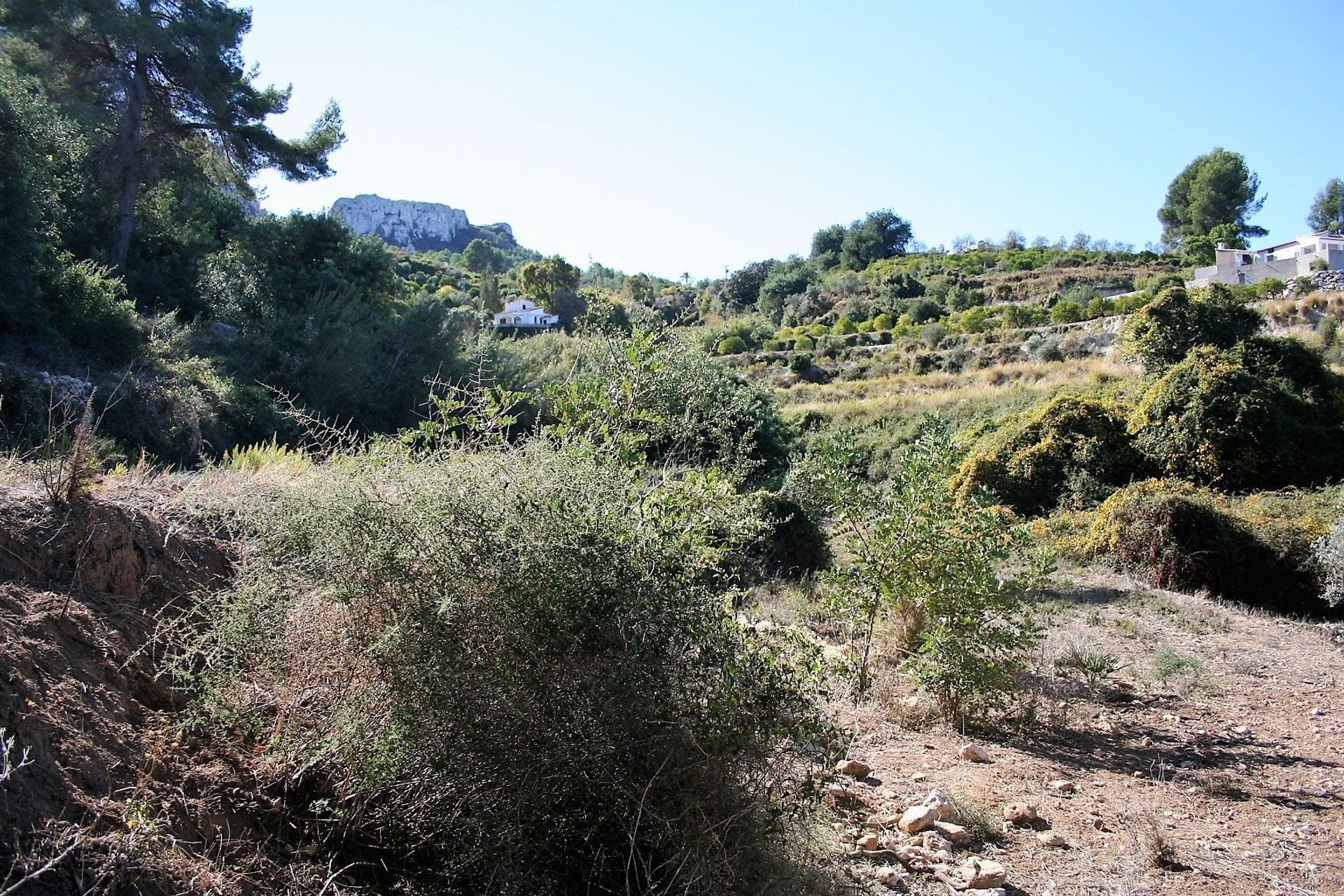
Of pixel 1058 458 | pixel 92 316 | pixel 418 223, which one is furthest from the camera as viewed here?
pixel 418 223

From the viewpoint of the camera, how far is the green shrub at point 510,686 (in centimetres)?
264

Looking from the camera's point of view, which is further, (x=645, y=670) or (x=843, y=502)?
(x=843, y=502)

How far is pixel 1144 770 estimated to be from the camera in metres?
4.67

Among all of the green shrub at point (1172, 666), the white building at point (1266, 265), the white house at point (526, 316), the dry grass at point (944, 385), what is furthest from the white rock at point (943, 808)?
the white building at point (1266, 265)

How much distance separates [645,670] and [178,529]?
2656 mm

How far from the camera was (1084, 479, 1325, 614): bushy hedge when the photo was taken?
32.5 feet

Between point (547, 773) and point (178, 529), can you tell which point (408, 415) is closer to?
point (178, 529)

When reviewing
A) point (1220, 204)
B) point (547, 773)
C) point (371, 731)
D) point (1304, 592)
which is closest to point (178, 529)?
point (371, 731)

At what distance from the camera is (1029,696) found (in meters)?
5.64

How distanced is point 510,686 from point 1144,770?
3.92 metres

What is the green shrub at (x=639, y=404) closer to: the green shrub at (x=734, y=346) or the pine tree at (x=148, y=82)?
the pine tree at (x=148, y=82)

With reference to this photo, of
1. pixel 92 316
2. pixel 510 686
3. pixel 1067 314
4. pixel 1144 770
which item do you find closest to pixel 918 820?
pixel 1144 770

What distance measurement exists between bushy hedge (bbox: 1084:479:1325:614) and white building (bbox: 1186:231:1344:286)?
2648 centimetres

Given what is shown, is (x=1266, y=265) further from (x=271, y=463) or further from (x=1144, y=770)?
(x=271, y=463)
